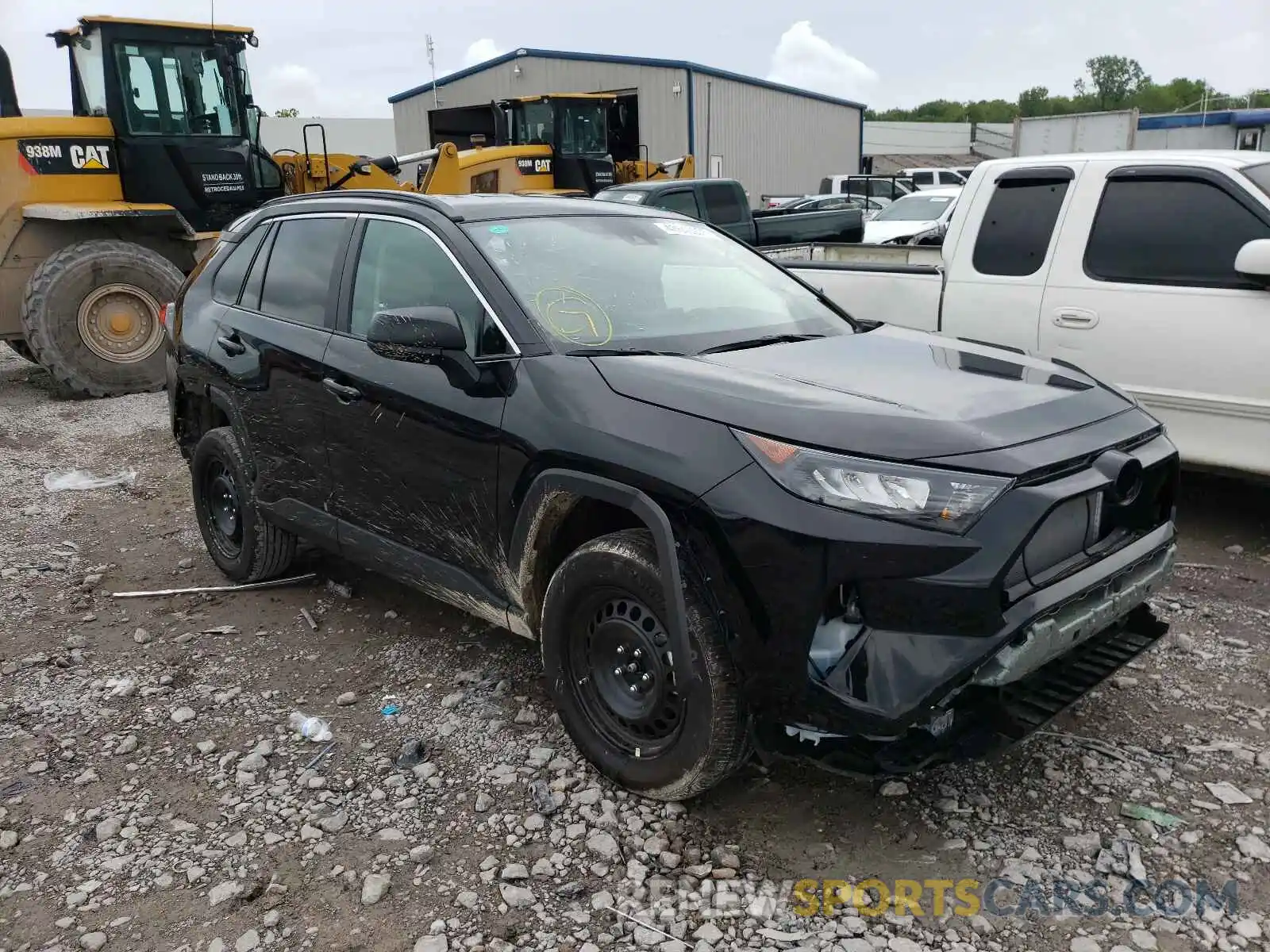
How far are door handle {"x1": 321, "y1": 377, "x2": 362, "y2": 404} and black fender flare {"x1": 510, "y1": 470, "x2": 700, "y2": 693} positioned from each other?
1122 millimetres

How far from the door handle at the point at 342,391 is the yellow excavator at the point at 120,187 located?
681 centimetres

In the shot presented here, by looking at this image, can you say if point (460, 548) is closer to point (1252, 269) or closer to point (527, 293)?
point (527, 293)

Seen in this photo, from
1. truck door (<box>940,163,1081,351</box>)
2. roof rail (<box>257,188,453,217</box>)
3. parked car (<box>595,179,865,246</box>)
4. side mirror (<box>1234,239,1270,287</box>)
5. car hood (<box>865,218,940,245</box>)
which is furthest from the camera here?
car hood (<box>865,218,940,245</box>)

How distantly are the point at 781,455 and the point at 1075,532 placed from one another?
0.89 metres

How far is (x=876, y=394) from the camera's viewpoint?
2.88 m

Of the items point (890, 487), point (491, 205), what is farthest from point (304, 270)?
point (890, 487)

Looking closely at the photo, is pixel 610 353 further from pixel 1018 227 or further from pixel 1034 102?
pixel 1034 102

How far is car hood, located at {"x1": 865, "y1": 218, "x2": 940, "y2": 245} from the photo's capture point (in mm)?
14992

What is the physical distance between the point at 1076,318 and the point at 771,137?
31.5 m

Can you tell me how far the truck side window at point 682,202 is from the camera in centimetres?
1246

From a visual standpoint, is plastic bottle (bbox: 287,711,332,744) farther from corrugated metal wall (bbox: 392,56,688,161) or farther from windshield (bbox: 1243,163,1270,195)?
corrugated metal wall (bbox: 392,56,688,161)

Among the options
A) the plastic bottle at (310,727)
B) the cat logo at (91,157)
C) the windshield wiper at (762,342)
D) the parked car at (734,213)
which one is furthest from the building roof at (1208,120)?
the plastic bottle at (310,727)

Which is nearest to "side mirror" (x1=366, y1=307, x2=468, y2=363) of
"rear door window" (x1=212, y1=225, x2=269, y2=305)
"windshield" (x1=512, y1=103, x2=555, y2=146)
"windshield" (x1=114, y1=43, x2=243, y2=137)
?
"rear door window" (x1=212, y1=225, x2=269, y2=305)

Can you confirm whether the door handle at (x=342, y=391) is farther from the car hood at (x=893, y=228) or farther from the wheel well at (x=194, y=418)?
the car hood at (x=893, y=228)
